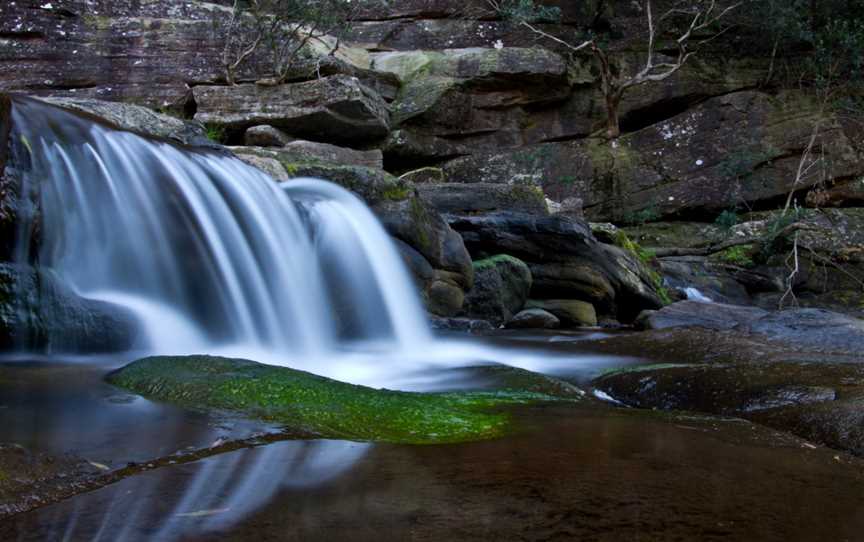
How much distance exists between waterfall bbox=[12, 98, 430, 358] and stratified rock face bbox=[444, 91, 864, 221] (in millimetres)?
9586

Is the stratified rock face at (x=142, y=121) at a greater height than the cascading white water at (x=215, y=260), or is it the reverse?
the stratified rock face at (x=142, y=121)

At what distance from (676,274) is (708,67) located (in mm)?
8125

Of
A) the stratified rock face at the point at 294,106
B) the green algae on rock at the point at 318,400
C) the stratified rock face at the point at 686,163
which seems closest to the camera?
the green algae on rock at the point at 318,400

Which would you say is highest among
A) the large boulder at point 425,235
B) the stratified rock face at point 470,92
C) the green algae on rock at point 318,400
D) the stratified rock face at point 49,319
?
the stratified rock face at point 470,92

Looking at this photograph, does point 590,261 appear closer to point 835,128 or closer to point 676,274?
point 676,274

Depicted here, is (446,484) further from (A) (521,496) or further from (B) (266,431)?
(B) (266,431)

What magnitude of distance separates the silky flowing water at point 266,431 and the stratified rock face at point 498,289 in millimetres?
2086

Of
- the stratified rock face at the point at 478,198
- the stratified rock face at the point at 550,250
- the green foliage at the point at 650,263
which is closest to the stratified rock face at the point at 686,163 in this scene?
the green foliage at the point at 650,263

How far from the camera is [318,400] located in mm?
3150

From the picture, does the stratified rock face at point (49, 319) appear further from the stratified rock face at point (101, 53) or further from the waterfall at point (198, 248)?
the stratified rock face at point (101, 53)

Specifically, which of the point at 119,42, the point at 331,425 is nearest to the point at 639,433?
the point at 331,425

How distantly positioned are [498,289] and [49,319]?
230 inches

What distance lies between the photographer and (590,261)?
34.5ft

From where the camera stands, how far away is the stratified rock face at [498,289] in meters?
9.10
